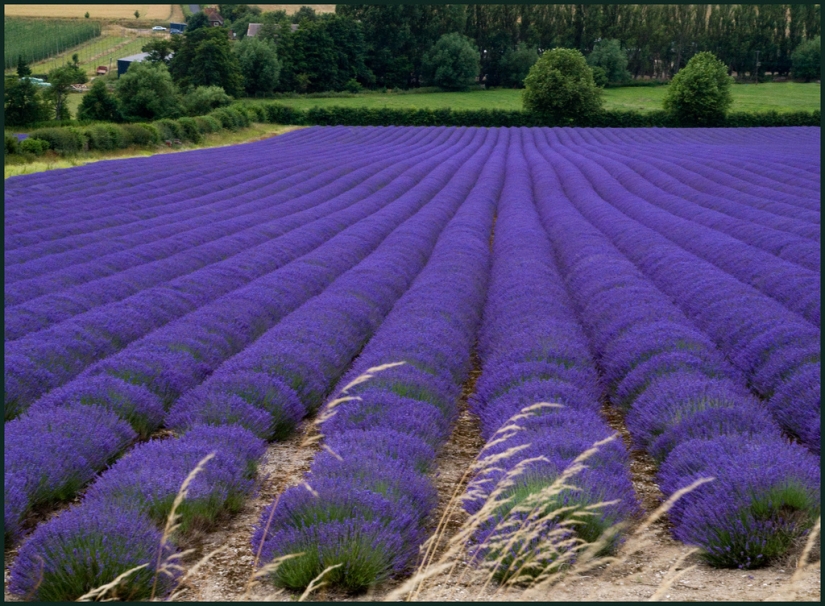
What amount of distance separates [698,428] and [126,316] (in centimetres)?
534

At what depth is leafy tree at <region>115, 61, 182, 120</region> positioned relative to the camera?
4350 cm

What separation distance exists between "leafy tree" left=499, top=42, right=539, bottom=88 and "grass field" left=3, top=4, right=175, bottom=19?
46.6 metres

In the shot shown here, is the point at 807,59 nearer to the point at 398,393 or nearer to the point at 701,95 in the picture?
the point at 701,95

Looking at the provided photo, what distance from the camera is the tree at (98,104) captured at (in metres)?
42.4

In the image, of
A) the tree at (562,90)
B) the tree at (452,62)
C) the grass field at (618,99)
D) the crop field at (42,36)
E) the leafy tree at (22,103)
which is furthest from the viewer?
the crop field at (42,36)

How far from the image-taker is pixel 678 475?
398 centimetres

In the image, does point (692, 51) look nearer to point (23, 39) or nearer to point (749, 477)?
point (23, 39)

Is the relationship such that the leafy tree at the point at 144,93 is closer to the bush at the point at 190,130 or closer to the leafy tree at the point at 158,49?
the bush at the point at 190,130

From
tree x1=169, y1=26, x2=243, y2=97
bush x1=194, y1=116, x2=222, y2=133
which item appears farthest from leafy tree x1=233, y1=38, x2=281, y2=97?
bush x1=194, y1=116, x2=222, y2=133

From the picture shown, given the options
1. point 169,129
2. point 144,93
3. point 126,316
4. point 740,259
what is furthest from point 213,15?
point 126,316

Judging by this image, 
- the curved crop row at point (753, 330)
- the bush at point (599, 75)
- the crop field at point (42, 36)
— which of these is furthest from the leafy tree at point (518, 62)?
the curved crop row at point (753, 330)

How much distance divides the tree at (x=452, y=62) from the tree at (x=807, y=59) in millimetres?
31878

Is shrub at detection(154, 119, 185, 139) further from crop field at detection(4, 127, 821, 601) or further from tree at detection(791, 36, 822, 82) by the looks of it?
tree at detection(791, 36, 822, 82)

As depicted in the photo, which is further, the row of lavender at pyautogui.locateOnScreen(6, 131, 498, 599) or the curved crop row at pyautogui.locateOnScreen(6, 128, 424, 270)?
the curved crop row at pyautogui.locateOnScreen(6, 128, 424, 270)
